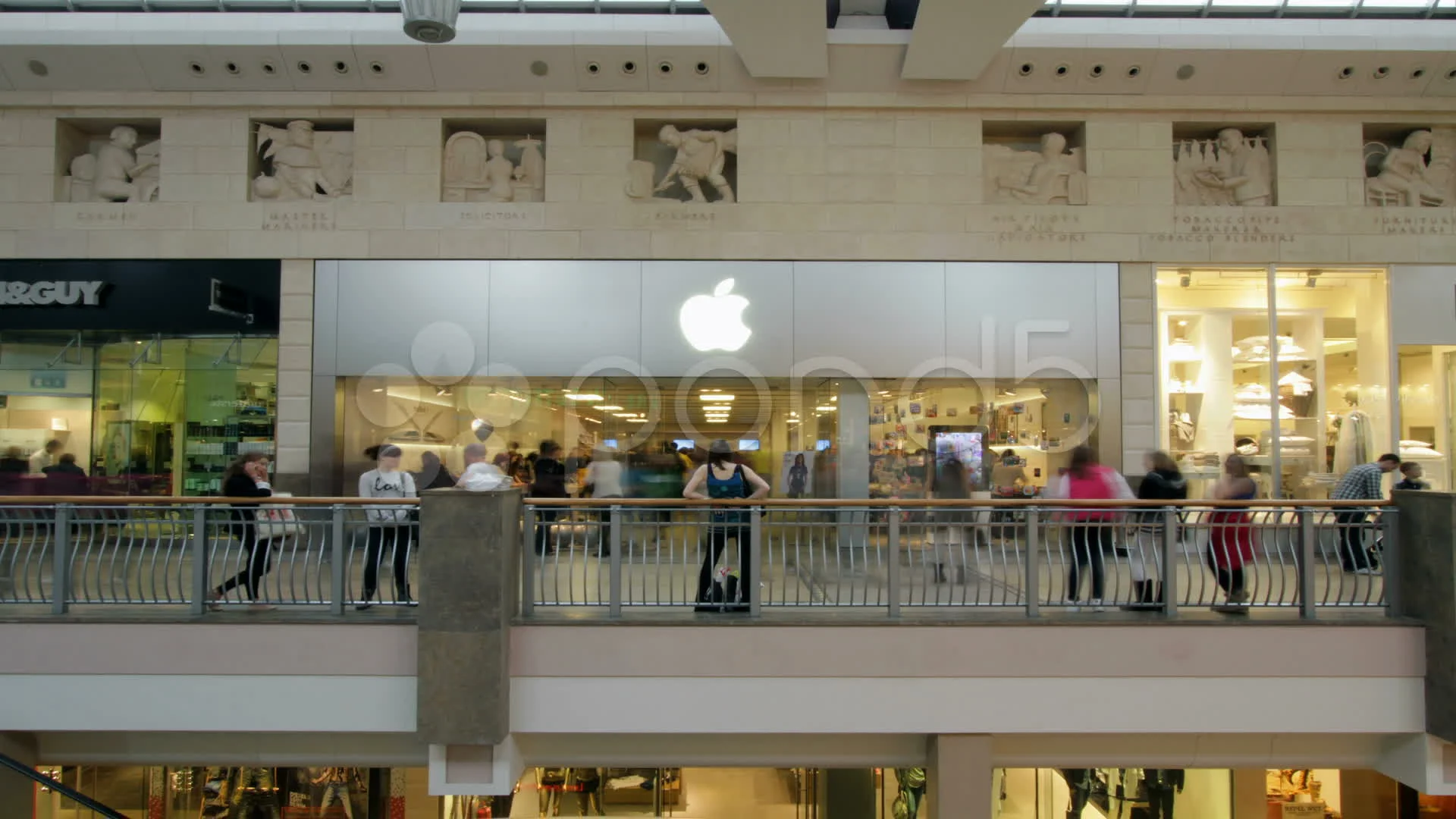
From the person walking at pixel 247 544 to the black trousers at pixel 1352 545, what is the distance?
9.46m

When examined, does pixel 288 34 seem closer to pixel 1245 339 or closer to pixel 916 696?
pixel 916 696

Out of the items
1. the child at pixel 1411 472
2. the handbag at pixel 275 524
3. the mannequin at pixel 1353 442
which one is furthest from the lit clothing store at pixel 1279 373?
the handbag at pixel 275 524

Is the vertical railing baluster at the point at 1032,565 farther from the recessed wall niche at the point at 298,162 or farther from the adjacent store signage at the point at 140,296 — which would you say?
the adjacent store signage at the point at 140,296

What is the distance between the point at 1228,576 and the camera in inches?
310

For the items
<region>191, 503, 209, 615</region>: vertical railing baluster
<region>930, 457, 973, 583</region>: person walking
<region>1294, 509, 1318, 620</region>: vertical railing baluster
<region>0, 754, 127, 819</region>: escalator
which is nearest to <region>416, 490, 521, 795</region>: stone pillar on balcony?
<region>191, 503, 209, 615</region>: vertical railing baluster

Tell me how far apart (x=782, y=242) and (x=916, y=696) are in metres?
7.48

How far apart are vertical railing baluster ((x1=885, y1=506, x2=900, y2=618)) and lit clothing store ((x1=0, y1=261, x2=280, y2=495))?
9966mm

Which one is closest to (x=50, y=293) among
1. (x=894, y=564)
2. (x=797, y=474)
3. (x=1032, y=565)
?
(x=797, y=474)

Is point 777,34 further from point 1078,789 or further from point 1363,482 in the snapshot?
point 1078,789

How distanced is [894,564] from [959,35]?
770 centimetres

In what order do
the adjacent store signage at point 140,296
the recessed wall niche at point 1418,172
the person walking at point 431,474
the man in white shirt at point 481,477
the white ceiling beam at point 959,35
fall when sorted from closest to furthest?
1. the man in white shirt at point 481,477
2. the person walking at point 431,474
3. the white ceiling beam at point 959,35
4. the adjacent store signage at point 140,296
5. the recessed wall niche at point 1418,172

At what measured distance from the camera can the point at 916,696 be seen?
7742 millimetres

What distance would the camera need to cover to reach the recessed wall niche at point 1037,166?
13398 mm

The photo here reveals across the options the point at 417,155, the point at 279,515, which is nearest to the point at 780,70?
the point at 417,155
